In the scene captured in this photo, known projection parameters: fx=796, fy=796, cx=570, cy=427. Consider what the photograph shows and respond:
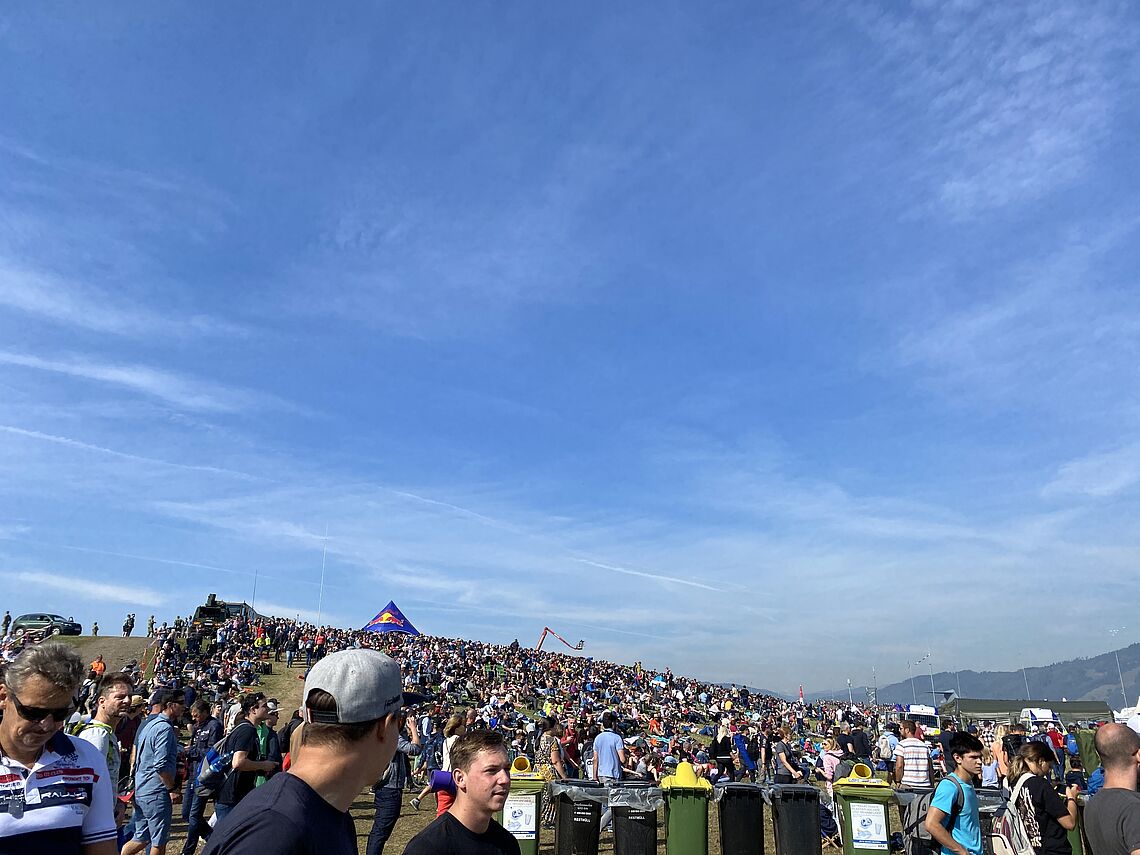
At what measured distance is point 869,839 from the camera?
353 inches

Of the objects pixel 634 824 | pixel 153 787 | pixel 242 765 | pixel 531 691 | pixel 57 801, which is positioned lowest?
pixel 634 824

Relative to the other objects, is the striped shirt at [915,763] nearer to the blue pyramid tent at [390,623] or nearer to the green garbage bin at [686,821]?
the green garbage bin at [686,821]

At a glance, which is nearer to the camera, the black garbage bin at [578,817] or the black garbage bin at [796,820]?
the black garbage bin at [578,817]

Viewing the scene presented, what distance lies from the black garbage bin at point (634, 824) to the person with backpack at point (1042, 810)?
403 centimetres

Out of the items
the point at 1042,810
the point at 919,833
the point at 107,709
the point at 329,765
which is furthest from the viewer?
the point at 919,833

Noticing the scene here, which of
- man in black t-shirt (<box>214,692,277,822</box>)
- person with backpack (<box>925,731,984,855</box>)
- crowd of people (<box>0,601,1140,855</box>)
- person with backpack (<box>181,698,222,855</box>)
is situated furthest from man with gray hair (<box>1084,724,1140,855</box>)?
person with backpack (<box>181,698,222,855</box>)

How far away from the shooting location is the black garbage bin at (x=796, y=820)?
31.3ft

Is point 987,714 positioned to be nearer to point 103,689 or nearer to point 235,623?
point 235,623

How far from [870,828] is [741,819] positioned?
145cm

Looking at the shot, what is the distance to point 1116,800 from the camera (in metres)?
4.33

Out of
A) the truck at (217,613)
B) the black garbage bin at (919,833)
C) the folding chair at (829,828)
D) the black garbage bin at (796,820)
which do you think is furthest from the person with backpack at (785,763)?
the truck at (217,613)

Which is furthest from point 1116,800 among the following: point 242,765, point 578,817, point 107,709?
point 242,765

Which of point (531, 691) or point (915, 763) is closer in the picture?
point (915, 763)

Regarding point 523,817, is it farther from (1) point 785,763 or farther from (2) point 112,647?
(2) point 112,647
